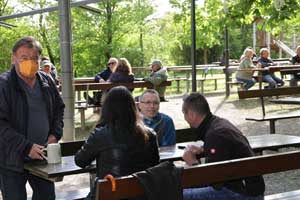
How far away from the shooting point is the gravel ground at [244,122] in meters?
6.45

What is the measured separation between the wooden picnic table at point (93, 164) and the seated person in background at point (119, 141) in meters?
0.36

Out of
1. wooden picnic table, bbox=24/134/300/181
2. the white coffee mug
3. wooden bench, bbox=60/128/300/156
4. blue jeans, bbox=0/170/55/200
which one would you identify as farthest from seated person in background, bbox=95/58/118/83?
blue jeans, bbox=0/170/55/200

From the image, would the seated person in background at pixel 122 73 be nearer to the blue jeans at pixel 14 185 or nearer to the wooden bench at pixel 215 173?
the blue jeans at pixel 14 185

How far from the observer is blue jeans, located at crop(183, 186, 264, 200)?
366 centimetres

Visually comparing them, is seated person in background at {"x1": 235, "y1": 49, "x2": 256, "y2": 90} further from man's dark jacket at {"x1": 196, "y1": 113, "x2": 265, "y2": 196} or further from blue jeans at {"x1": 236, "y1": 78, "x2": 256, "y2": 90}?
man's dark jacket at {"x1": 196, "y1": 113, "x2": 265, "y2": 196}

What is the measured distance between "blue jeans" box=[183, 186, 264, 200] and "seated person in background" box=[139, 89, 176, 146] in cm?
148

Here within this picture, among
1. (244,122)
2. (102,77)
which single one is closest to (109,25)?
(102,77)

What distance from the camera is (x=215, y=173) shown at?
305 cm

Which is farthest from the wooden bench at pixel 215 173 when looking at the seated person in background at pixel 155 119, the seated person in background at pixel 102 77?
the seated person in background at pixel 102 77

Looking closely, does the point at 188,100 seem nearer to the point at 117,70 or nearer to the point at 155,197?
the point at 155,197

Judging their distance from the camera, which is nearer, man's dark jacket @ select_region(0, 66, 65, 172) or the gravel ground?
man's dark jacket @ select_region(0, 66, 65, 172)

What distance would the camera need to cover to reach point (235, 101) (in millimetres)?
14969

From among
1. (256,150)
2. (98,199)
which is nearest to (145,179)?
(98,199)

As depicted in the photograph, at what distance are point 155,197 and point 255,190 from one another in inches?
39.0
